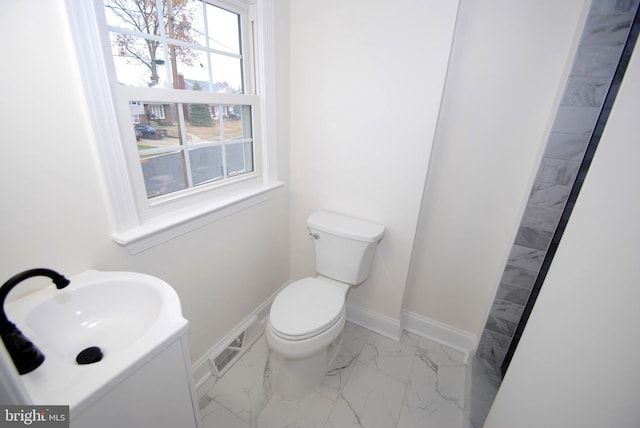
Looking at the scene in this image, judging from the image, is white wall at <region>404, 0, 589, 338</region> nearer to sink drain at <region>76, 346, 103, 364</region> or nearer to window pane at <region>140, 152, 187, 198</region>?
window pane at <region>140, 152, 187, 198</region>

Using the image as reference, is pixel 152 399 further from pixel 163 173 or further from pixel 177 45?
pixel 177 45

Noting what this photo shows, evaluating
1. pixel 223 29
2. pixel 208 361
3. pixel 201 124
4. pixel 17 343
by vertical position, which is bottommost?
pixel 208 361

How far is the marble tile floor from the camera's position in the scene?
133 centimetres

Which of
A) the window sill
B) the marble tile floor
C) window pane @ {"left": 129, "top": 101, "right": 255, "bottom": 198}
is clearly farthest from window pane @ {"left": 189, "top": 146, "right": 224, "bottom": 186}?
the marble tile floor

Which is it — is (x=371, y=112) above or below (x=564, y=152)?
above

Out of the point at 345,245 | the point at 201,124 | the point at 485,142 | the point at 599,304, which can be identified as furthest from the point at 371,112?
the point at 599,304

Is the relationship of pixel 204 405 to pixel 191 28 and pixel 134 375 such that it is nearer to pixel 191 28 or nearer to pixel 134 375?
pixel 134 375

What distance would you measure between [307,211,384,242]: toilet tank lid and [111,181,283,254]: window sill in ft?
1.24

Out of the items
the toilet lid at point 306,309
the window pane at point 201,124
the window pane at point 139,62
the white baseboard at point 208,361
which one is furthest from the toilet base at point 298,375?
the window pane at point 139,62

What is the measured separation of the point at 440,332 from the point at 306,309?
1026mm

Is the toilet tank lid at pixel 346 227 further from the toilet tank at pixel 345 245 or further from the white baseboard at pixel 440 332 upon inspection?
the white baseboard at pixel 440 332

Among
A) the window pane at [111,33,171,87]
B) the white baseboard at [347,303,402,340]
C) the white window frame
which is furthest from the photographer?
the white baseboard at [347,303,402,340]

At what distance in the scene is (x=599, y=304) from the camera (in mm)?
466

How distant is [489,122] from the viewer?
1.36 m
